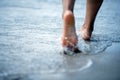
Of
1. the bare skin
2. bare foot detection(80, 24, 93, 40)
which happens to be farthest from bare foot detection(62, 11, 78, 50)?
bare foot detection(80, 24, 93, 40)

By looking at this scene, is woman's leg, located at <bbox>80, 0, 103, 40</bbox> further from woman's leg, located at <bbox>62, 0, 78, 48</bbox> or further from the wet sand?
woman's leg, located at <bbox>62, 0, 78, 48</bbox>

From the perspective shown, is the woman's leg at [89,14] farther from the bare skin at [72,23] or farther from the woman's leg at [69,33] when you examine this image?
the woman's leg at [69,33]

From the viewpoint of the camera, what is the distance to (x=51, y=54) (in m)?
2.41

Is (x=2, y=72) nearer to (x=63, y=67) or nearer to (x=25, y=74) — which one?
(x=25, y=74)

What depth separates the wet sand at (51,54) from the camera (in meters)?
1.96

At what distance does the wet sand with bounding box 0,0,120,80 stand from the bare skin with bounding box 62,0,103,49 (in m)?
0.09

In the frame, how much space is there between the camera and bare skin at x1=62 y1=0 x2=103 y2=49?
7.92ft

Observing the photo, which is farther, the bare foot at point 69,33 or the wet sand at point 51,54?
the bare foot at point 69,33

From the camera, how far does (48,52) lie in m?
2.46

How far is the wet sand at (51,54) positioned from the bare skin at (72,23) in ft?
0.31

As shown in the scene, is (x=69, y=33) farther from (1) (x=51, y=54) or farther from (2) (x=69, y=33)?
(1) (x=51, y=54)

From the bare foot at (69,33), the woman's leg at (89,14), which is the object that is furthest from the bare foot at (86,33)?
the bare foot at (69,33)

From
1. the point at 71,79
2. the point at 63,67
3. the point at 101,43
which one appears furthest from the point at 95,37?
the point at 71,79

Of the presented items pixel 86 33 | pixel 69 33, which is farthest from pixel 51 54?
pixel 86 33
